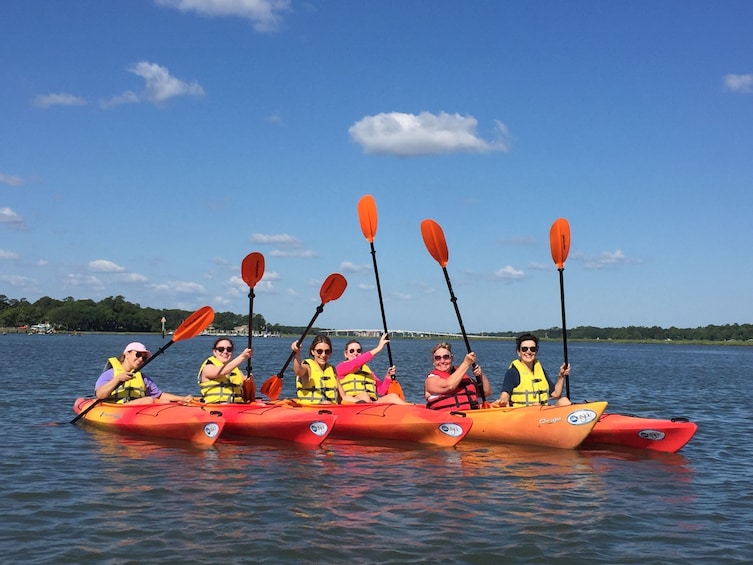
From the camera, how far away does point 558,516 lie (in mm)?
6746

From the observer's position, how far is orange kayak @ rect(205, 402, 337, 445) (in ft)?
33.1

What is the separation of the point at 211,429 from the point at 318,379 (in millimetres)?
1778

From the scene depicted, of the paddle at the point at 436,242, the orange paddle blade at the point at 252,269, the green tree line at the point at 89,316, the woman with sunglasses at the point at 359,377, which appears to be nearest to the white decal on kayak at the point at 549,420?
the woman with sunglasses at the point at 359,377

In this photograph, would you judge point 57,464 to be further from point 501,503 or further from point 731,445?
point 731,445

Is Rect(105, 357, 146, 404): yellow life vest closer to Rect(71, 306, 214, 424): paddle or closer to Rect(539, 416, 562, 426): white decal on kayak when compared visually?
Rect(71, 306, 214, 424): paddle

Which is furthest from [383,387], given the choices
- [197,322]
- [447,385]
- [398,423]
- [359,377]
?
[197,322]

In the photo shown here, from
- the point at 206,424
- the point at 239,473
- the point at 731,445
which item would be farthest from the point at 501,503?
the point at 731,445

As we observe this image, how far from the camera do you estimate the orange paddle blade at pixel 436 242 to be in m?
13.3

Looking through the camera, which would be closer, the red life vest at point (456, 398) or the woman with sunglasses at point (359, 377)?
the red life vest at point (456, 398)

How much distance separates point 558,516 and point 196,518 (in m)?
3.08

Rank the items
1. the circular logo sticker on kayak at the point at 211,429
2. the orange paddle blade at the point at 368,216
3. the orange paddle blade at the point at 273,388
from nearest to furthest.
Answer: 1. the circular logo sticker on kayak at the point at 211,429
2. the orange paddle blade at the point at 273,388
3. the orange paddle blade at the point at 368,216

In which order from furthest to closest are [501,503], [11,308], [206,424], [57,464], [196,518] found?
[11,308], [206,424], [57,464], [501,503], [196,518]

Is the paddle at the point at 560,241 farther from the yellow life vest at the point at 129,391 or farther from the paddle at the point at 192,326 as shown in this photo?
the yellow life vest at the point at 129,391

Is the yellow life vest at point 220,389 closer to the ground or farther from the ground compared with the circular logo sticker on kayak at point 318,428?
farther from the ground
